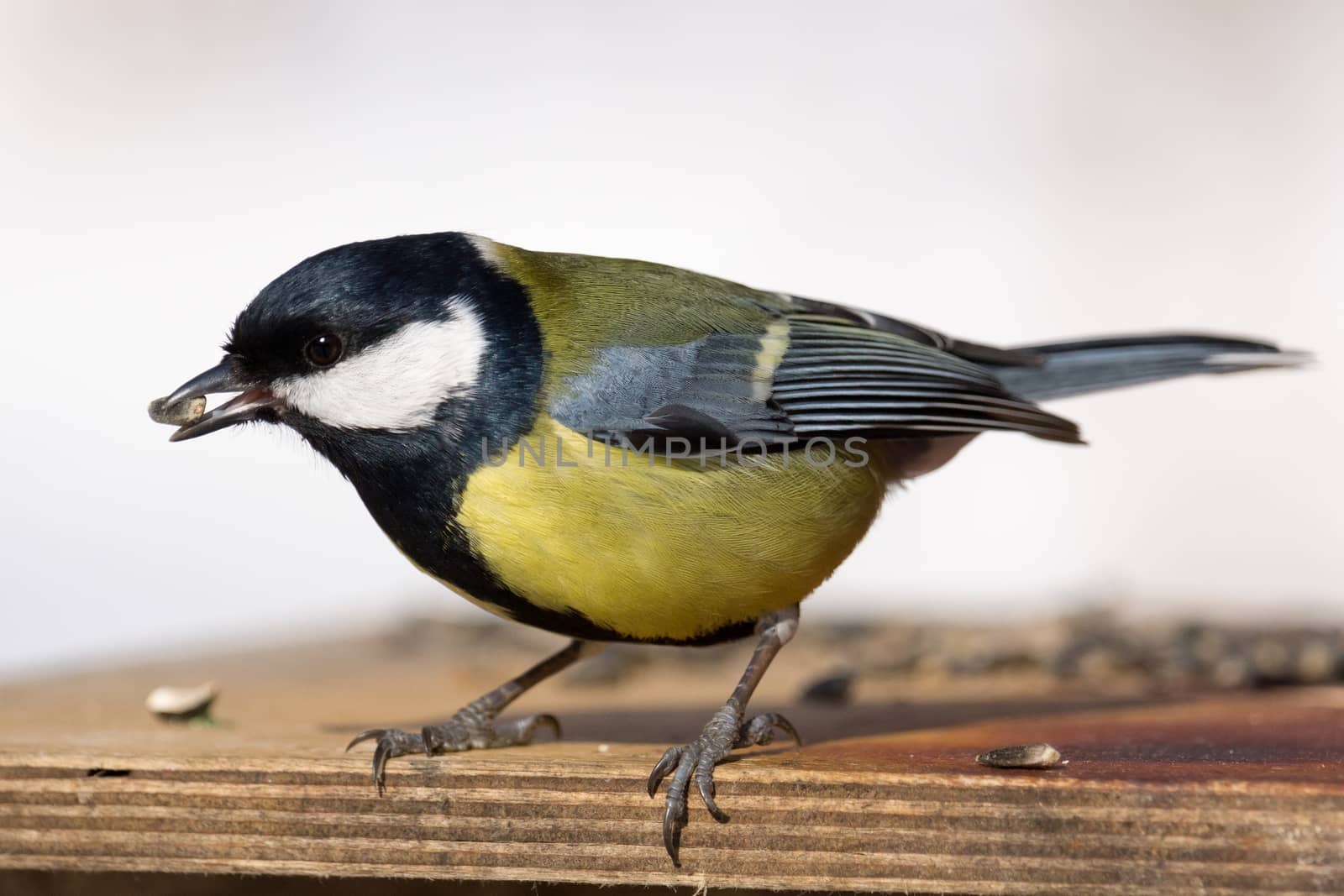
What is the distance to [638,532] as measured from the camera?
1.92 metres

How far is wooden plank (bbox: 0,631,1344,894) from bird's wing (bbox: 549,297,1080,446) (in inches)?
19.0

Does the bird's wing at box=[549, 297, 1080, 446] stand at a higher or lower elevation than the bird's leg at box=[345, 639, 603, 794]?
higher

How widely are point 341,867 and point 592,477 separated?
0.60 meters

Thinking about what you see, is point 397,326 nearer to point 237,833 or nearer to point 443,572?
point 443,572

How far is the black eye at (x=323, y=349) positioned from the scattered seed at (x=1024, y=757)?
1.04 m

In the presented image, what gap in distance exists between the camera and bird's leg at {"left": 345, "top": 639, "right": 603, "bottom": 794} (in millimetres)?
1943

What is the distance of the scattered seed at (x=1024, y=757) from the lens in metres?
1.69

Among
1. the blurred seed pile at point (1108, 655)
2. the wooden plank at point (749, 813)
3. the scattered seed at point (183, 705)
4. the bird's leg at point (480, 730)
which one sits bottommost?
the blurred seed pile at point (1108, 655)

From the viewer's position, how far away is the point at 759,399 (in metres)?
2.16

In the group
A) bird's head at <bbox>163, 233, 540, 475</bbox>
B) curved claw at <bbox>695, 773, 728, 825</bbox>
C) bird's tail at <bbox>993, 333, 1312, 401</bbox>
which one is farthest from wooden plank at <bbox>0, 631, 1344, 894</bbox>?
bird's tail at <bbox>993, 333, 1312, 401</bbox>

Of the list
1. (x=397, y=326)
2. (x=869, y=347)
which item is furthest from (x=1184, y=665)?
(x=397, y=326)

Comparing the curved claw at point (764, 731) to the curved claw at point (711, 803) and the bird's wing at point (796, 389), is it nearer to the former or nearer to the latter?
the curved claw at point (711, 803)

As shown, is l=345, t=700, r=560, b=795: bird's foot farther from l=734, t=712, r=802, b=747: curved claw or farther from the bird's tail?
the bird's tail

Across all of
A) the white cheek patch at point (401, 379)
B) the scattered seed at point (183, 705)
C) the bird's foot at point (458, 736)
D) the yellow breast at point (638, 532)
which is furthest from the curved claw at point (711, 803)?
the scattered seed at point (183, 705)
